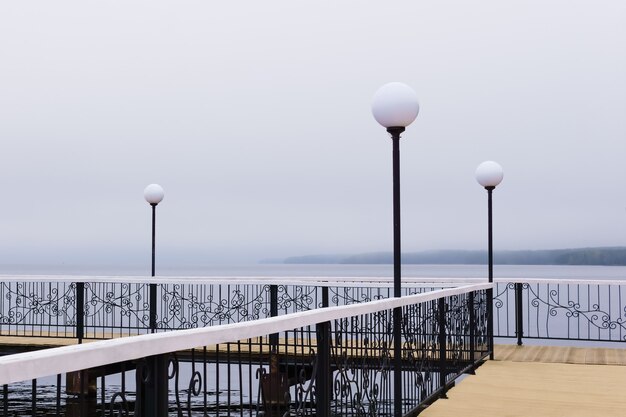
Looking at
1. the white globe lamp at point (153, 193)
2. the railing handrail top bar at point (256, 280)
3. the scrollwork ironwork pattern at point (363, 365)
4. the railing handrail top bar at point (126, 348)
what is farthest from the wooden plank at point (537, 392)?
the white globe lamp at point (153, 193)

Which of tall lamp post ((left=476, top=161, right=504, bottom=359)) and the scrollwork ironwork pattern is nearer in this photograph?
the scrollwork ironwork pattern

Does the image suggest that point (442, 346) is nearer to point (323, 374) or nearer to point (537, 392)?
point (537, 392)

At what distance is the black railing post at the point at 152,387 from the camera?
9.61 ft

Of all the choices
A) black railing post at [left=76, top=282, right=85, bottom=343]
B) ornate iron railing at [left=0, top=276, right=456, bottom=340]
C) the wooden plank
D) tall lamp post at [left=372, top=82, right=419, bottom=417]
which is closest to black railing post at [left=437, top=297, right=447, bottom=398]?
the wooden plank

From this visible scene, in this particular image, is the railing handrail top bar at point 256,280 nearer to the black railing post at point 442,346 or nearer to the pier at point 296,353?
the pier at point 296,353

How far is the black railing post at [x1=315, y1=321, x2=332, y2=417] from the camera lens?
4633 mm

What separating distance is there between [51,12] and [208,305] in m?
22.9

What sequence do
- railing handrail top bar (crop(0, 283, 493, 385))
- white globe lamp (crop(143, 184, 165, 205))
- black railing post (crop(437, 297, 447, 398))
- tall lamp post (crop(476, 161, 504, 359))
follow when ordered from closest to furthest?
railing handrail top bar (crop(0, 283, 493, 385)) → black railing post (crop(437, 297, 447, 398)) → tall lamp post (crop(476, 161, 504, 359)) → white globe lamp (crop(143, 184, 165, 205))

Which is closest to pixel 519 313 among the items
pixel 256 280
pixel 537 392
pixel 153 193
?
pixel 256 280

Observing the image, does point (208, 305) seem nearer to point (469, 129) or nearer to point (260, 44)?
point (260, 44)

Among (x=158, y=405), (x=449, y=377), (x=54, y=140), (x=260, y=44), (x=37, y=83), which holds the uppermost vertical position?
(x=260, y=44)

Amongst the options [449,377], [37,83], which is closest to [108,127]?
[37,83]

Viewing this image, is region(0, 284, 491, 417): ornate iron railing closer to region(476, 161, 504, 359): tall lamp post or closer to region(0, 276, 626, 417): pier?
region(0, 276, 626, 417): pier

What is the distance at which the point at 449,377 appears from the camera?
7.98 meters
